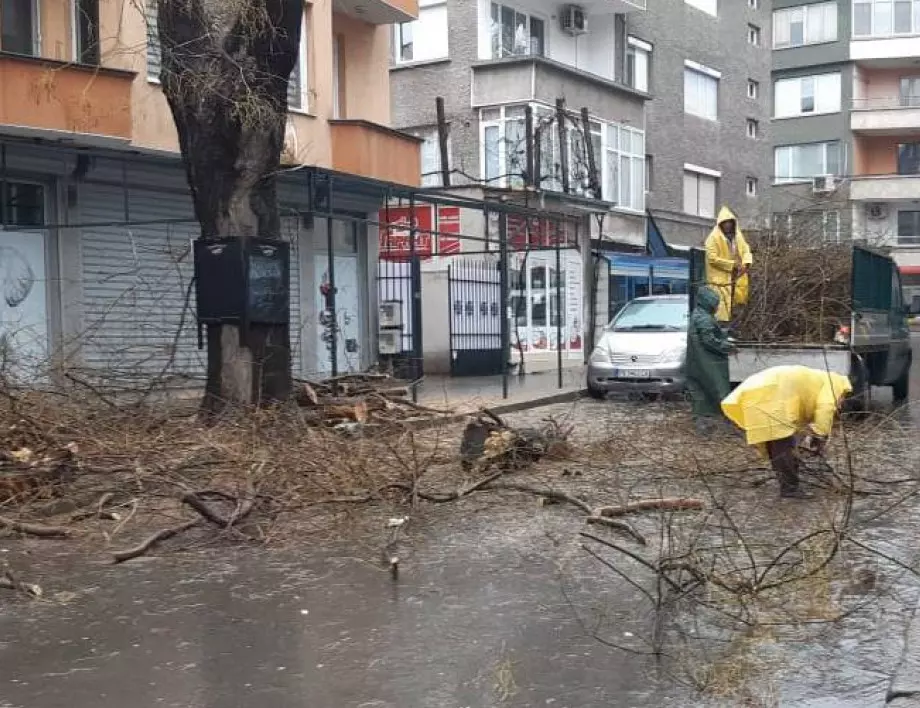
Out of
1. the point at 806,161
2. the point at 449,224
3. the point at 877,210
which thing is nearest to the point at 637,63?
the point at 449,224

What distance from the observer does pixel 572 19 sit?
26625 mm

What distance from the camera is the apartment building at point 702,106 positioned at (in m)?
30.8

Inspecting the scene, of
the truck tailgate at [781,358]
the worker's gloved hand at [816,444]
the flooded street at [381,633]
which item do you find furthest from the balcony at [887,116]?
the flooded street at [381,633]

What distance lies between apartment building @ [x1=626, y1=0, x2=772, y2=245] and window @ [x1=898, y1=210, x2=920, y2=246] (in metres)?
15.2

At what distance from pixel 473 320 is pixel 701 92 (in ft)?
54.4

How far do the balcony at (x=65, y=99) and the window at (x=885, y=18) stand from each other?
1663 inches

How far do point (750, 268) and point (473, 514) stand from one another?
6.20m

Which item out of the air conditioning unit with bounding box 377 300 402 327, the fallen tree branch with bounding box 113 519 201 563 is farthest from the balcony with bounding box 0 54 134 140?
the fallen tree branch with bounding box 113 519 201 563

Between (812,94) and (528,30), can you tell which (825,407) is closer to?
(528,30)

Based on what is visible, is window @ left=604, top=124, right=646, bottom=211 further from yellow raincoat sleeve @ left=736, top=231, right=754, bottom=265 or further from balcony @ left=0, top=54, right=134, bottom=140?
balcony @ left=0, top=54, right=134, bottom=140

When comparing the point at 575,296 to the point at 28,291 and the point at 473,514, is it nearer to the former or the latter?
the point at 28,291

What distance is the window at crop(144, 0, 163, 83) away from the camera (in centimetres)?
958

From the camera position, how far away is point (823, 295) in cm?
1234

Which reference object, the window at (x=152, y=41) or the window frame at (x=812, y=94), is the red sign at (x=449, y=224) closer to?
the window at (x=152, y=41)
